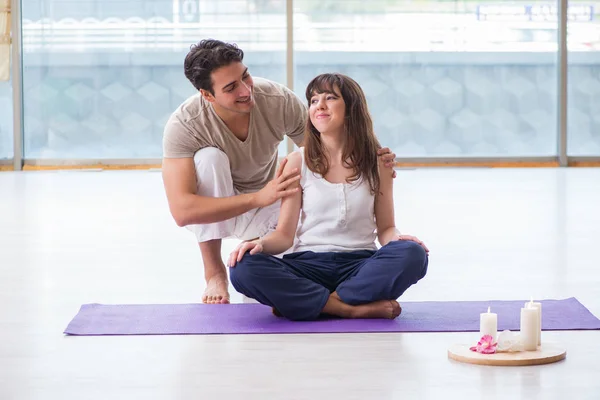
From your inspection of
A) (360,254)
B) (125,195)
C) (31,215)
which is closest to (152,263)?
(360,254)

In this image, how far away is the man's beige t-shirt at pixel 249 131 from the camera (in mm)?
2896

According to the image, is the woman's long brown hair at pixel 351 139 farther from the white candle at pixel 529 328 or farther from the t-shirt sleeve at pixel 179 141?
the white candle at pixel 529 328

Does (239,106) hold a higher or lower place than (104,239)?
higher

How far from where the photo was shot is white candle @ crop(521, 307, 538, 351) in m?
2.08

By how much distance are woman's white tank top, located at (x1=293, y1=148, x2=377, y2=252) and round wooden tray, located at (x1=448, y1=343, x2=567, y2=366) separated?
57cm

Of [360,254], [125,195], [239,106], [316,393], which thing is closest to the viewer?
[316,393]

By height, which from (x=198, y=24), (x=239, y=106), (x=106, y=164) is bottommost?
(x=106, y=164)

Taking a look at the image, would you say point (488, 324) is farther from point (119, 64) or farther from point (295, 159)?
point (119, 64)

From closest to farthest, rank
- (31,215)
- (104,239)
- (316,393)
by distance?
(316,393) < (104,239) < (31,215)

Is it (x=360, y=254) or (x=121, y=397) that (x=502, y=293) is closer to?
(x=360, y=254)

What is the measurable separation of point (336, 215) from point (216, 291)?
422 mm

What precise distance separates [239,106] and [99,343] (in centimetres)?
82

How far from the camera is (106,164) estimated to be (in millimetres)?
8117

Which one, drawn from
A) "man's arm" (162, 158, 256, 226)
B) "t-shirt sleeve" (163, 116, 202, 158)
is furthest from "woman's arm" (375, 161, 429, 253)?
"t-shirt sleeve" (163, 116, 202, 158)
